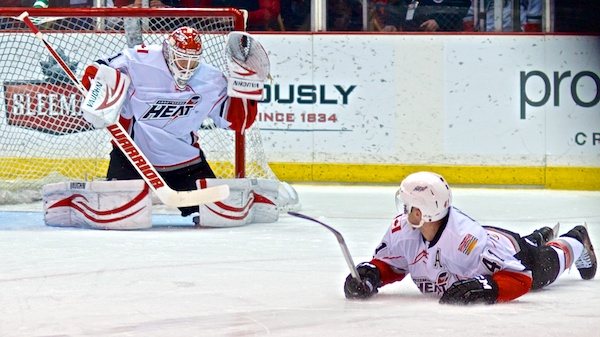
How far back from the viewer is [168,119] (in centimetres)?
562

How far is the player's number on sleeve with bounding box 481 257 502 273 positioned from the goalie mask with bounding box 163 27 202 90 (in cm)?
247

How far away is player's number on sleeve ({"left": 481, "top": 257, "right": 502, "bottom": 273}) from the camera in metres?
3.19

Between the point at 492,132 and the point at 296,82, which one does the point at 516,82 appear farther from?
the point at 296,82

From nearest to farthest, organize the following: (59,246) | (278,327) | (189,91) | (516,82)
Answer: (278,327), (59,246), (189,91), (516,82)

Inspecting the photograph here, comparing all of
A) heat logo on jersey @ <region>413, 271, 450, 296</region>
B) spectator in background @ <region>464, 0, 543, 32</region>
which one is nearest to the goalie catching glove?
heat logo on jersey @ <region>413, 271, 450, 296</region>

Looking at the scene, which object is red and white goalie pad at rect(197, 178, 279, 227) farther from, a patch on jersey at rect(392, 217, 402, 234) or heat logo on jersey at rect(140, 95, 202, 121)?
a patch on jersey at rect(392, 217, 402, 234)

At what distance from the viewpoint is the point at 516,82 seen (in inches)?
289

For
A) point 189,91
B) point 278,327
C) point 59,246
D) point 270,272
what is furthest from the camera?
point 189,91

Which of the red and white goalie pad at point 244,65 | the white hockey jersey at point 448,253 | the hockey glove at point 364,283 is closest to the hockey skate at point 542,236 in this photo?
the white hockey jersey at point 448,253

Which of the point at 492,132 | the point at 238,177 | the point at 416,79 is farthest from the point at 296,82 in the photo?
the point at 238,177

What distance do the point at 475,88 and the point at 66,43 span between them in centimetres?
261

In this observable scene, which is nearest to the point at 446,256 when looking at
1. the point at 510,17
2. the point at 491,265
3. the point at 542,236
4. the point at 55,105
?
the point at 491,265

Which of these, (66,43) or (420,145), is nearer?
(66,43)

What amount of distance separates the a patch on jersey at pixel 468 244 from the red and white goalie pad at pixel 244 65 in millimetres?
2498
